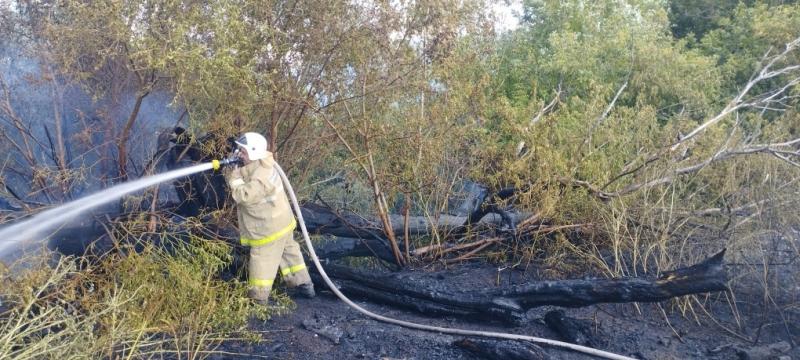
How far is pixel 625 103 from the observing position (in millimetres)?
10047

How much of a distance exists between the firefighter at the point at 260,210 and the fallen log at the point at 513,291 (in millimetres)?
826

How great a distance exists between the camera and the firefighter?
5395mm

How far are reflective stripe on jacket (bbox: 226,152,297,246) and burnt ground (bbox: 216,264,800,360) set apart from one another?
0.69m

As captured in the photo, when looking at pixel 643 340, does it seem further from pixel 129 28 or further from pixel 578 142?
pixel 129 28

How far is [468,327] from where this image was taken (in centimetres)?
563

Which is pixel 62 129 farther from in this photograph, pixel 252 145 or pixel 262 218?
pixel 262 218

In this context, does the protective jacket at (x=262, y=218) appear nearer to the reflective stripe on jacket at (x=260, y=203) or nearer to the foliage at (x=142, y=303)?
the reflective stripe on jacket at (x=260, y=203)

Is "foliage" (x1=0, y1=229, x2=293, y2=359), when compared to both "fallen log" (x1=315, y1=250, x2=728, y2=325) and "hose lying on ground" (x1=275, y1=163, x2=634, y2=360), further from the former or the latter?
"fallen log" (x1=315, y1=250, x2=728, y2=325)

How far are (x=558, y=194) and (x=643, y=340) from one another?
1637 mm

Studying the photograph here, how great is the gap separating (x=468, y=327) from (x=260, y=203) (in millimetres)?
1966

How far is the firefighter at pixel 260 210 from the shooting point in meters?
5.39

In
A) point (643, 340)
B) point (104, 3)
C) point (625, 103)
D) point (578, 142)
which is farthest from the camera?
point (625, 103)

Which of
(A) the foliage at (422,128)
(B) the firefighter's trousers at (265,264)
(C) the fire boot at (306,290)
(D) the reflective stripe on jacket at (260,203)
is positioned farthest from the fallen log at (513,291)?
(D) the reflective stripe on jacket at (260,203)

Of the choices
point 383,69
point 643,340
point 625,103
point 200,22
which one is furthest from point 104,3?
point 625,103
